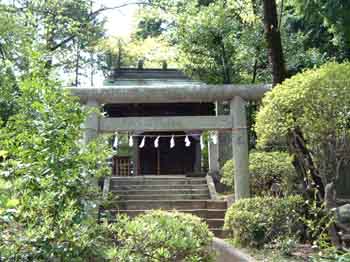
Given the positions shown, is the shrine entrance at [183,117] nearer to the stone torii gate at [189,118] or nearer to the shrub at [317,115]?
the stone torii gate at [189,118]

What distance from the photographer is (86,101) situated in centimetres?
948

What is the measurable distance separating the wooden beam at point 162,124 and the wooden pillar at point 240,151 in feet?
0.65

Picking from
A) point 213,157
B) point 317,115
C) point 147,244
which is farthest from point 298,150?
point 213,157

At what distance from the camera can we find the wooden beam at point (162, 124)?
9516mm

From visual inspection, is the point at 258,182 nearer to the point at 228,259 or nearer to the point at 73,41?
the point at 228,259

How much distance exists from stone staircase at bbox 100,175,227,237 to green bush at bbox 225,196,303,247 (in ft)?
7.49

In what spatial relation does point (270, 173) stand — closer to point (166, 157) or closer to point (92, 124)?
point (92, 124)

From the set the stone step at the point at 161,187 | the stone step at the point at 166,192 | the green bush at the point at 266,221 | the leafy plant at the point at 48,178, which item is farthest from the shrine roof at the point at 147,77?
the leafy plant at the point at 48,178

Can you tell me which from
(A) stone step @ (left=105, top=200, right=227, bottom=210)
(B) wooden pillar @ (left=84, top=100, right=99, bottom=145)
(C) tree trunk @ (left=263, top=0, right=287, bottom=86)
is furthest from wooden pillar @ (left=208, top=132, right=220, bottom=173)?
Answer: (C) tree trunk @ (left=263, top=0, right=287, bottom=86)

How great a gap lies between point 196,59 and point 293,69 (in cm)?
289

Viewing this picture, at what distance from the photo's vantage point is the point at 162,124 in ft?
31.4

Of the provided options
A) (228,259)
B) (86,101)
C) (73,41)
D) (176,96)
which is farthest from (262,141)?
(73,41)

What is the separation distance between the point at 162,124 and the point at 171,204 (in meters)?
3.16

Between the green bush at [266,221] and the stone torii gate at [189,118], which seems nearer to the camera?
the green bush at [266,221]
